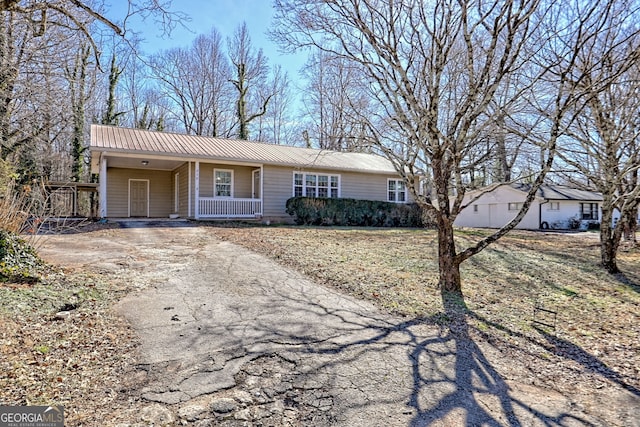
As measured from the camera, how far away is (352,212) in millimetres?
15664

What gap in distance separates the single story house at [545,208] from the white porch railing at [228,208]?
14.1 metres

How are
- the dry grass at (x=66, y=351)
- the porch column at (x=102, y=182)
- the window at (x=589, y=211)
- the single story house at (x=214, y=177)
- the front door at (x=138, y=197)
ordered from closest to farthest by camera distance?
the dry grass at (x=66, y=351) → the porch column at (x=102, y=182) → the single story house at (x=214, y=177) → the front door at (x=138, y=197) → the window at (x=589, y=211)

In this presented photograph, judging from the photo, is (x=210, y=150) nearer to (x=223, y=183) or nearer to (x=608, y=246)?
(x=223, y=183)

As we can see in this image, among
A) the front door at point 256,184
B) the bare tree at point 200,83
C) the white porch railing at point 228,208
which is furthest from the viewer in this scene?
the bare tree at point 200,83

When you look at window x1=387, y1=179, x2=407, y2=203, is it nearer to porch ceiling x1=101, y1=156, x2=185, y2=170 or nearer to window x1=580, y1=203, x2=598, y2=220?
Answer: porch ceiling x1=101, y1=156, x2=185, y2=170

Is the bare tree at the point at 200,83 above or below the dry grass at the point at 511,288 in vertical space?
above

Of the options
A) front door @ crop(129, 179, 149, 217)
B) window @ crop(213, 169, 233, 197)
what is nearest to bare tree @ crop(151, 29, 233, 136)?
front door @ crop(129, 179, 149, 217)

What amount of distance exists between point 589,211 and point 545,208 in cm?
454

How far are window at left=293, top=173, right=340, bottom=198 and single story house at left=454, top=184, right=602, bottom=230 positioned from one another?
396 inches

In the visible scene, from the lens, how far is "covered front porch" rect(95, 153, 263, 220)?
14117 mm

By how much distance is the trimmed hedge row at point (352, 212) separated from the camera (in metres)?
14.7

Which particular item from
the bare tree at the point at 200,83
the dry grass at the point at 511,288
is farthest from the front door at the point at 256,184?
the bare tree at the point at 200,83

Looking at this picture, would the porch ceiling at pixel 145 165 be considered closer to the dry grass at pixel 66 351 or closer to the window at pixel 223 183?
the window at pixel 223 183

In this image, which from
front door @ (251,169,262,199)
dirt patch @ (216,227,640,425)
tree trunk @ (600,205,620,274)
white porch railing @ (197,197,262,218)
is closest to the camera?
dirt patch @ (216,227,640,425)
